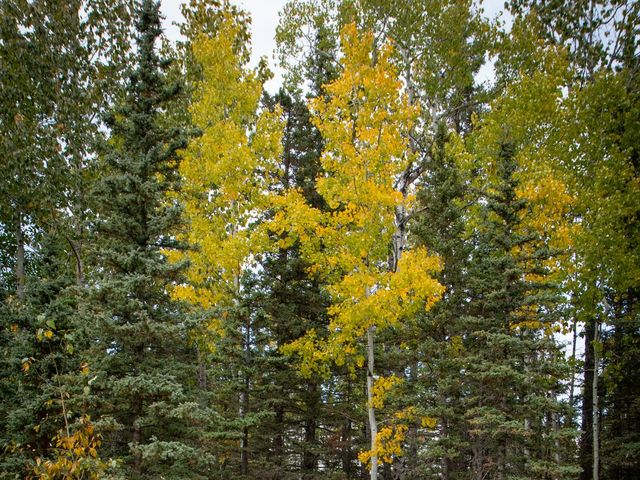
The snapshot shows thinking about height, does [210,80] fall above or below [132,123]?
above

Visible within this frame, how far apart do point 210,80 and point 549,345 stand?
10534 millimetres

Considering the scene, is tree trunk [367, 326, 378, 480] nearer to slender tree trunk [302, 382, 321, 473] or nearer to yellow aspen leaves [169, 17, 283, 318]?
slender tree trunk [302, 382, 321, 473]

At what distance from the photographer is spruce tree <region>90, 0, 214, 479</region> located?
751 cm

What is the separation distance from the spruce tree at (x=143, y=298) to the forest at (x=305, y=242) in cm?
5

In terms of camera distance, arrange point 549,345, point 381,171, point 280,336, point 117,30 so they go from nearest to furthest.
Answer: point 117,30 < point 549,345 < point 381,171 < point 280,336

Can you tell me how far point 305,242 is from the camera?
10172mm

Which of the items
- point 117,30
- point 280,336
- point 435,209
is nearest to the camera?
point 117,30

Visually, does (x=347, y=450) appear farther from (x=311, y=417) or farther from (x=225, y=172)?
(x=225, y=172)

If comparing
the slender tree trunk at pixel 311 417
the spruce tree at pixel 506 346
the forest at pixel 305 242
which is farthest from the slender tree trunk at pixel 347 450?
the spruce tree at pixel 506 346

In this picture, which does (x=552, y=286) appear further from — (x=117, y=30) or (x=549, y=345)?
(x=117, y=30)

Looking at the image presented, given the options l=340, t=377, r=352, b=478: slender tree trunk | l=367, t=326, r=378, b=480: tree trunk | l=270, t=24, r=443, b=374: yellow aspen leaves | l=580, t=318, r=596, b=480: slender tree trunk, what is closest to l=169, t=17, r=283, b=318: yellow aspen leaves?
l=270, t=24, r=443, b=374: yellow aspen leaves

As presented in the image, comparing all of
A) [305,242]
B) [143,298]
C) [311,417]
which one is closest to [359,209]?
[305,242]

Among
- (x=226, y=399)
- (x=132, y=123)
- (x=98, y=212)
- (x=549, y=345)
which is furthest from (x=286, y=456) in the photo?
(x=132, y=123)

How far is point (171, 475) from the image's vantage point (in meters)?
7.81
